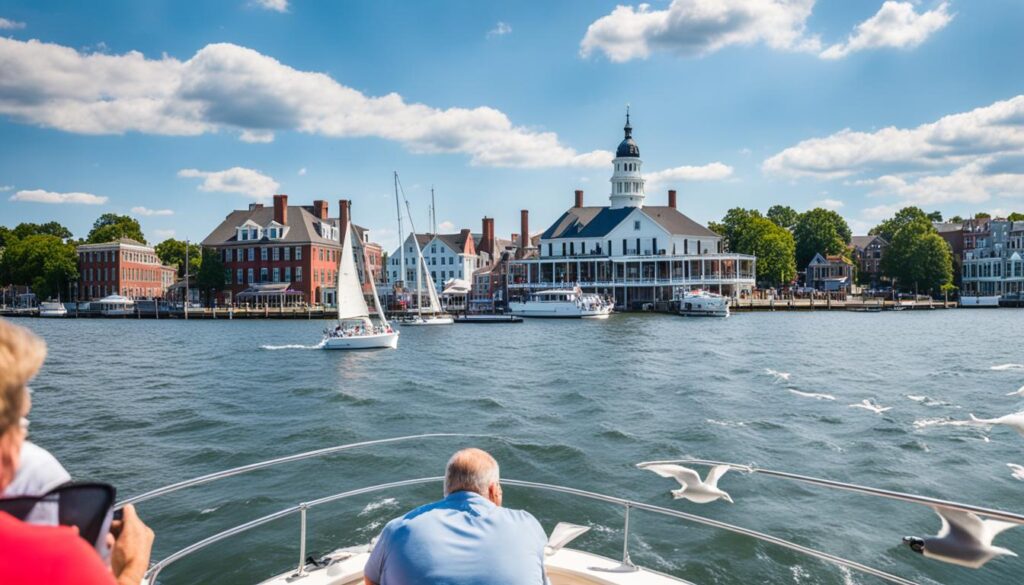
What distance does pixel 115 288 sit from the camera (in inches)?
3615

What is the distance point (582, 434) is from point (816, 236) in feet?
352

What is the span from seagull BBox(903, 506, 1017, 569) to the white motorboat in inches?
3867

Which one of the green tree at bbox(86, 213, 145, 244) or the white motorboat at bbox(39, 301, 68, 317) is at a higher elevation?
the green tree at bbox(86, 213, 145, 244)

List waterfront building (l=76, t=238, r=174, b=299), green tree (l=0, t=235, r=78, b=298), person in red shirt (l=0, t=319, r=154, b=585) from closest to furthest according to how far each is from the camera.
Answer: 1. person in red shirt (l=0, t=319, r=154, b=585)
2. waterfront building (l=76, t=238, r=174, b=299)
3. green tree (l=0, t=235, r=78, b=298)

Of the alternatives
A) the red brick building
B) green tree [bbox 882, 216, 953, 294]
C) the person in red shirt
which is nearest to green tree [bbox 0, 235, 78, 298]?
the red brick building

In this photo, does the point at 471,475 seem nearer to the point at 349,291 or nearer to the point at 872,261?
the point at 349,291

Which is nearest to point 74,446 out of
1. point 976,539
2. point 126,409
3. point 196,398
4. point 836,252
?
point 126,409

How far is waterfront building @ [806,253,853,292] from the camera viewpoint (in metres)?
111

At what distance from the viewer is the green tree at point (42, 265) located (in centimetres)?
9212

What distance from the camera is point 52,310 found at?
85312 millimetres

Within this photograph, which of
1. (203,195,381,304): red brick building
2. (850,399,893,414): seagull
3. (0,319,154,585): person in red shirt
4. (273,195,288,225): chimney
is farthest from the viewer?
(273,195,288,225): chimney

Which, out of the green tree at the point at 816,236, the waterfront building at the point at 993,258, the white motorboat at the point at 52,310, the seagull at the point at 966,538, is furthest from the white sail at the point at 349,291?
the waterfront building at the point at 993,258

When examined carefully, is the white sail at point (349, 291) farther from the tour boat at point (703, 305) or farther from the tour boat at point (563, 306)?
the tour boat at point (703, 305)

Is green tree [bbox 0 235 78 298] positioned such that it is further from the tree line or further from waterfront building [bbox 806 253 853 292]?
waterfront building [bbox 806 253 853 292]
